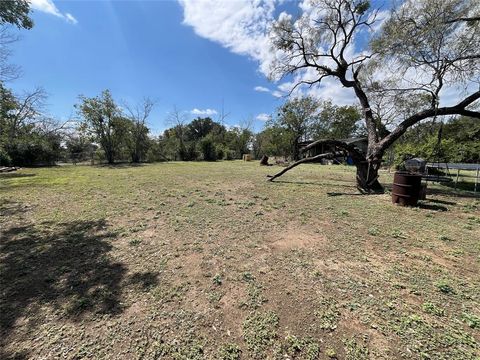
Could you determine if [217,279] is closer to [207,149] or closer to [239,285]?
[239,285]

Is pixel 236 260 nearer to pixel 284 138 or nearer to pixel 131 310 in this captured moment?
pixel 131 310

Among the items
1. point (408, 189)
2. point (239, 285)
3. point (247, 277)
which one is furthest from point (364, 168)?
point (239, 285)

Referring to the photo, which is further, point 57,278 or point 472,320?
point 57,278

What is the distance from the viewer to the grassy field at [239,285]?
186 centimetres

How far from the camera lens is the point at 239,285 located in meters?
2.64

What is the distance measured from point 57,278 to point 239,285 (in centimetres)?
223

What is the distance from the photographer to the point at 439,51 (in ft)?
24.1

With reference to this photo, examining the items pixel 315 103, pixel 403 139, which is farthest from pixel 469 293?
pixel 315 103

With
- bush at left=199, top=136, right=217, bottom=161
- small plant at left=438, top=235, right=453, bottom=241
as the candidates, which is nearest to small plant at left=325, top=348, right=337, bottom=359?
small plant at left=438, top=235, right=453, bottom=241

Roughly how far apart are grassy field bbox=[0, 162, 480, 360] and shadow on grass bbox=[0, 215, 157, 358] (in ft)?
0.05

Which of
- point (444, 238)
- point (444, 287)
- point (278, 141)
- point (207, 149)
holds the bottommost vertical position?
point (444, 287)

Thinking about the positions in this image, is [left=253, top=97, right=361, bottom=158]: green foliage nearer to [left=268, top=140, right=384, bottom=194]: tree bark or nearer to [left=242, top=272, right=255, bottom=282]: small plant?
[left=268, top=140, right=384, bottom=194]: tree bark

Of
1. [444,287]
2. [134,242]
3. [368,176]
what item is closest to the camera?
[444,287]

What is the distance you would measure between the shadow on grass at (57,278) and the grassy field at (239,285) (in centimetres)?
2
